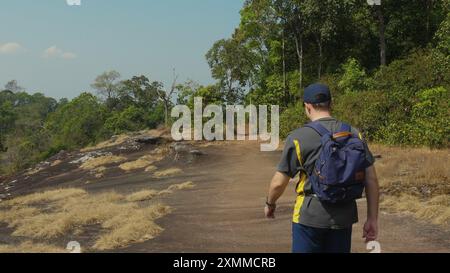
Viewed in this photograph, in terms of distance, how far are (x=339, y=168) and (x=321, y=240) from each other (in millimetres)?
481

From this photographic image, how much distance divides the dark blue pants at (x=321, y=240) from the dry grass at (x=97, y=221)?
5.17 m

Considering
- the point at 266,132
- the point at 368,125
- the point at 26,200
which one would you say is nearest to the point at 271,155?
the point at 368,125

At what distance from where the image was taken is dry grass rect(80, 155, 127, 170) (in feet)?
78.7

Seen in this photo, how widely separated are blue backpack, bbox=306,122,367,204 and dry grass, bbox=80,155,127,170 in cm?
2158

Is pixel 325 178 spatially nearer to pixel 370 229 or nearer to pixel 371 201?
pixel 371 201

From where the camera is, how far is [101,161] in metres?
24.7

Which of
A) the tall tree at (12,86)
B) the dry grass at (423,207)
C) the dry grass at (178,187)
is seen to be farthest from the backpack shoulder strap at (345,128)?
the tall tree at (12,86)

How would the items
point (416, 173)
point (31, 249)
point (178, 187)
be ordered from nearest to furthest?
point (31, 249), point (416, 173), point (178, 187)

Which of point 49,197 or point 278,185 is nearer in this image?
point 278,185

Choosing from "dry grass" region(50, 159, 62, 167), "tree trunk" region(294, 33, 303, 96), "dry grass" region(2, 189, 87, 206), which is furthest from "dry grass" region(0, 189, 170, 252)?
"tree trunk" region(294, 33, 303, 96)

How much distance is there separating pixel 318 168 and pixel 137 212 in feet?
24.5

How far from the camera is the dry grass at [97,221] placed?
804cm

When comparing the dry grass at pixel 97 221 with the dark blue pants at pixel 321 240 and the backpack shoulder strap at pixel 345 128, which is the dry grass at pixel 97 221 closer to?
the dark blue pants at pixel 321 240

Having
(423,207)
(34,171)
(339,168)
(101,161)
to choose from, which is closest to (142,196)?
(423,207)
